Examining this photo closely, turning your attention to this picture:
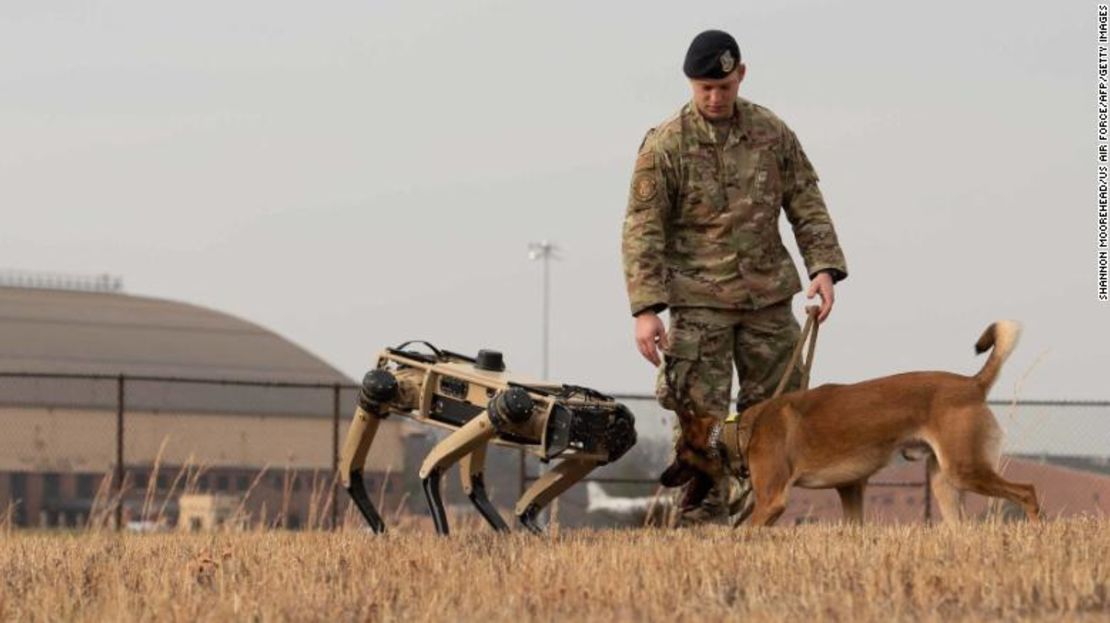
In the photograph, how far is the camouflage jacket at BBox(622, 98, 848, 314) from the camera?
30.8ft

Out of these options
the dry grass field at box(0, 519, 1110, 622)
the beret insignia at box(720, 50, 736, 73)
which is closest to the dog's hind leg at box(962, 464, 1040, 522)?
the dry grass field at box(0, 519, 1110, 622)

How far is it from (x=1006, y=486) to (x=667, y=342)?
170 centimetres

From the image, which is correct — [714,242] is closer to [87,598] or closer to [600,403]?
[600,403]

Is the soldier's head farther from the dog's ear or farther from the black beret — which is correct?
the dog's ear

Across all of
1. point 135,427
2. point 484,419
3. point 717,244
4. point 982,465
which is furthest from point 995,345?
point 135,427

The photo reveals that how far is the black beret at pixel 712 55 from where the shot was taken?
9047 mm

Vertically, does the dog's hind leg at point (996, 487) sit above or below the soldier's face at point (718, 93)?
below

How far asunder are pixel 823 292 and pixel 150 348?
8633 cm

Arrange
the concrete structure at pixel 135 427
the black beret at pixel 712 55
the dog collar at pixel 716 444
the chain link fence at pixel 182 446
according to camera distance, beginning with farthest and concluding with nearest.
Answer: the concrete structure at pixel 135 427 → the chain link fence at pixel 182 446 → the dog collar at pixel 716 444 → the black beret at pixel 712 55

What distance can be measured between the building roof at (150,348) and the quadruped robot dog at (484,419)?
2531 inches

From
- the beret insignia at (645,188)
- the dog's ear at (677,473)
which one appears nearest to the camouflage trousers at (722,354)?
the dog's ear at (677,473)

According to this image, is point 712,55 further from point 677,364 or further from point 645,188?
point 677,364

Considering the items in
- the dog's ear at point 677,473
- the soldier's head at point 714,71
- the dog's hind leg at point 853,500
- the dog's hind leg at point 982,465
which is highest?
the soldier's head at point 714,71

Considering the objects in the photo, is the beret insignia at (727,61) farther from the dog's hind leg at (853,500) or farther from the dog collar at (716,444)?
the dog's hind leg at (853,500)
